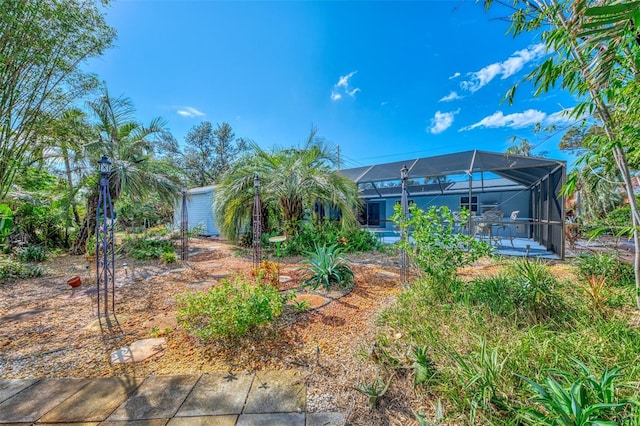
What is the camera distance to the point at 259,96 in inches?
428

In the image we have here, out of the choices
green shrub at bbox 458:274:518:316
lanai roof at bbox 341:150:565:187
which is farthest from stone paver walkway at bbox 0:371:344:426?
lanai roof at bbox 341:150:565:187

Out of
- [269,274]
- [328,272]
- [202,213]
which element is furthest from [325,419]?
[202,213]

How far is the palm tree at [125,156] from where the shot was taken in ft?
20.6

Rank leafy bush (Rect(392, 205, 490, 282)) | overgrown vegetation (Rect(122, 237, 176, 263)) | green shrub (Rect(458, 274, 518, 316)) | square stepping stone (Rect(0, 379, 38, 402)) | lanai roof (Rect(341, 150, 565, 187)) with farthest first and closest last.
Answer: lanai roof (Rect(341, 150, 565, 187))
overgrown vegetation (Rect(122, 237, 176, 263))
leafy bush (Rect(392, 205, 490, 282))
green shrub (Rect(458, 274, 518, 316))
square stepping stone (Rect(0, 379, 38, 402))

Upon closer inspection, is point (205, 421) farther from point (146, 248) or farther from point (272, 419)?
point (146, 248)

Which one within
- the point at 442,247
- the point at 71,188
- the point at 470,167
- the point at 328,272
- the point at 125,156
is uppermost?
the point at 125,156

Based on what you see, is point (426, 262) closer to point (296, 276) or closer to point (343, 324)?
point (343, 324)

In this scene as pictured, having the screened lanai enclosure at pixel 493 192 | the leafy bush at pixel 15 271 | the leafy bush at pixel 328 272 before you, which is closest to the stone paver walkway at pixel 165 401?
the leafy bush at pixel 328 272

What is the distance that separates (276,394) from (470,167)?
7.96m

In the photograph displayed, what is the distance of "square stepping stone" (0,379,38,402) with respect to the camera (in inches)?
69.5

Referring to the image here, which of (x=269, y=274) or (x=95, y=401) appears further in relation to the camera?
(x=269, y=274)

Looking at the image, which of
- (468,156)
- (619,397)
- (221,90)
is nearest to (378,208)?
(468,156)

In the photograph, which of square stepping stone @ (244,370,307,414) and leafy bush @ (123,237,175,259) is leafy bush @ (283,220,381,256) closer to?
leafy bush @ (123,237,175,259)

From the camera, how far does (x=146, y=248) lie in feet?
23.0
